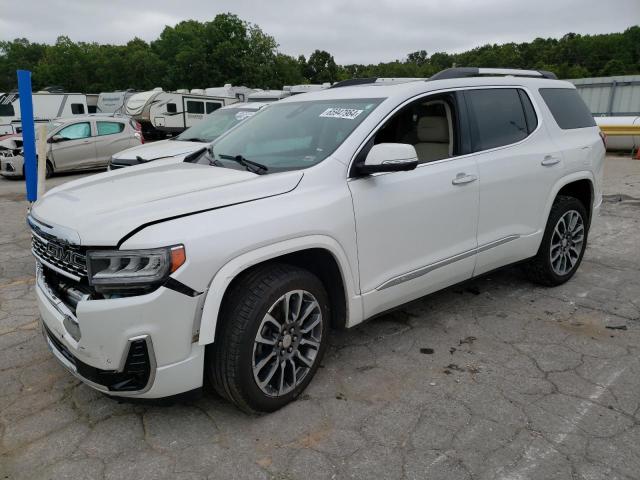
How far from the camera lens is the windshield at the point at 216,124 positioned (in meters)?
A: 8.21

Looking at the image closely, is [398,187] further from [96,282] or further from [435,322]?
[96,282]

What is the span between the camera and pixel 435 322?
4008 mm

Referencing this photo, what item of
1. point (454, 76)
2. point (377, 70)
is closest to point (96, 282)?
point (454, 76)

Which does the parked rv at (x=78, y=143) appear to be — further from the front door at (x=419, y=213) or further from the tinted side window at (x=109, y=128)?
the front door at (x=419, y=213)

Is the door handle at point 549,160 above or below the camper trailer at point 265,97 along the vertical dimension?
below

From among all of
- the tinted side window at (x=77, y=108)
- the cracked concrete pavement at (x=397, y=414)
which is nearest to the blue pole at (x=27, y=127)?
the cracked concrete pavement at (x=397, y=414)

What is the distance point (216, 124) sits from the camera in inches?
333

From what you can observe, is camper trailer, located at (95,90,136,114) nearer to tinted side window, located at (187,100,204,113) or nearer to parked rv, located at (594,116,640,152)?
tinted side window, located at (187,100,204,113)

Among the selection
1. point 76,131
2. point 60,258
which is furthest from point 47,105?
point 60,258

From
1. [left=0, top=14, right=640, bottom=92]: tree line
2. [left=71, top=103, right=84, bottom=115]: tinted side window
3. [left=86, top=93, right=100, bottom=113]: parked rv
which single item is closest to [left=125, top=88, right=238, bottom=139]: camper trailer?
[left=71, top=103, right=84, bottom=115]: tinted side window

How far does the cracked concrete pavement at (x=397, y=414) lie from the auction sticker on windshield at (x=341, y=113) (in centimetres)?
155

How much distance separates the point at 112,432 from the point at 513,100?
12.0 ft

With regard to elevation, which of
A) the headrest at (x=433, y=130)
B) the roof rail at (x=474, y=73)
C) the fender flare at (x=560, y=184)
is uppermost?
the roof rail at (x=474, y=73)

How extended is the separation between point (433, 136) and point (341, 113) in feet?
2.56
